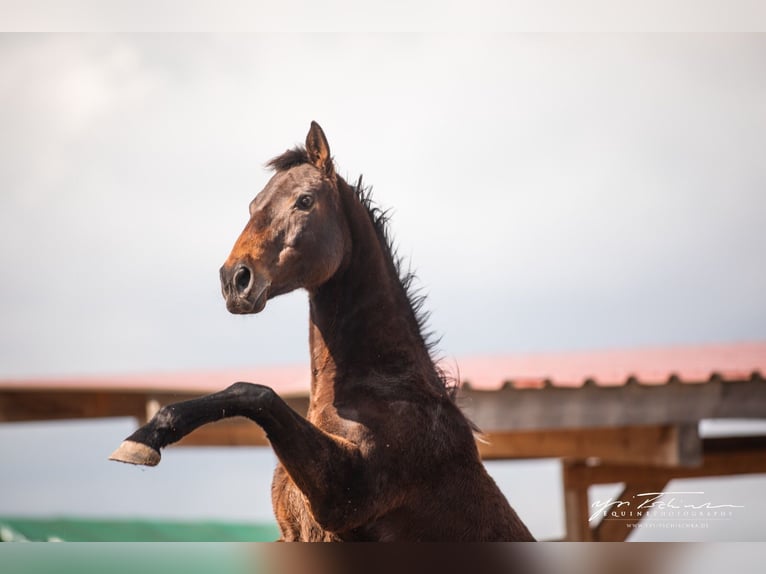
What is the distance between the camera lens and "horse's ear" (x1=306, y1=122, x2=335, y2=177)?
192 centimetres

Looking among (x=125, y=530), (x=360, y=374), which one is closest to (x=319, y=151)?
(x=360, y=374)

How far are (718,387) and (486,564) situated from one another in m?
1.13

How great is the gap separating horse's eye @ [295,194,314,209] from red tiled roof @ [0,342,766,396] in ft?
3.34

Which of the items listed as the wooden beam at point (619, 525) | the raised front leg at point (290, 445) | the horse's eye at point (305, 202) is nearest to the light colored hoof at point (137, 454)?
the raised front leg at point (290, 445)

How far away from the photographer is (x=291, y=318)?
9.39 feet

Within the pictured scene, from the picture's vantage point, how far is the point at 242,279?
1824mm

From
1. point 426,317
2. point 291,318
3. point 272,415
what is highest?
point 291,318

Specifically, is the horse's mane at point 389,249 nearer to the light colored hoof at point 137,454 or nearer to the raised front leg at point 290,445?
the raised front leg at point 290,445

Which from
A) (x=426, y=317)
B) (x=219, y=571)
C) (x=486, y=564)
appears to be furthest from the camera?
(x=219, y=571)

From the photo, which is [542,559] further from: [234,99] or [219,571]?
[234,99]

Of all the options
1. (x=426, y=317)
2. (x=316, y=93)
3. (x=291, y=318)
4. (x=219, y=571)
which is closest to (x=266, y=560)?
(x=219, y=571)

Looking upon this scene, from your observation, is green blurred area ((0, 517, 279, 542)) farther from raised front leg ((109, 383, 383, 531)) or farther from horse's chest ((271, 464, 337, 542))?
raised front leg ((109, 383, 383, 531))

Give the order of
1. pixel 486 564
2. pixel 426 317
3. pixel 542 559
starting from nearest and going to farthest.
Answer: pixel 426 317, pixel 486 564, pixel 542 559

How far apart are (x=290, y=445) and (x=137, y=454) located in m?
0.29
